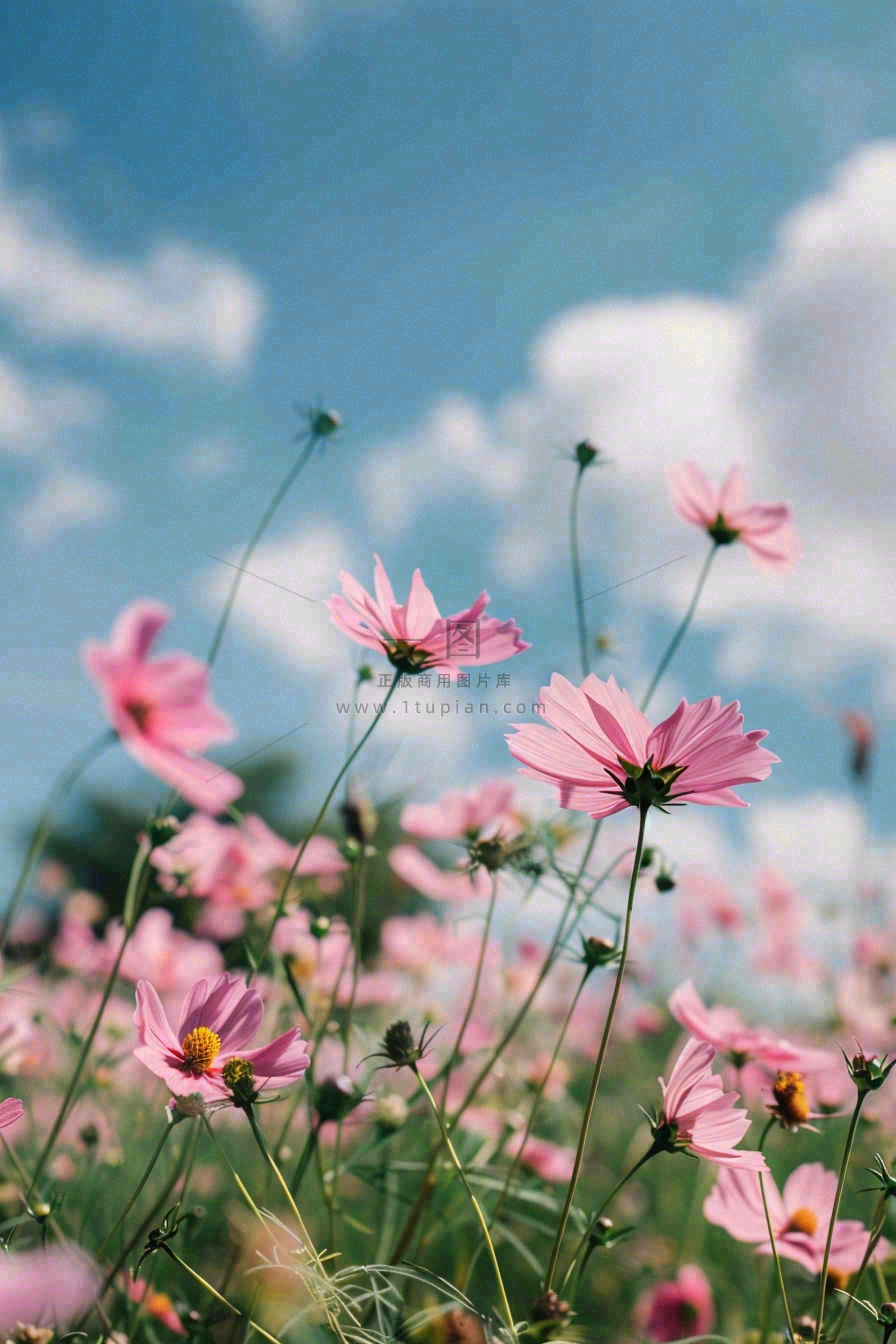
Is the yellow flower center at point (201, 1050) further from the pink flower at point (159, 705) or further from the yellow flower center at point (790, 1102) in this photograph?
the yellow flower center at point (790, 1102)

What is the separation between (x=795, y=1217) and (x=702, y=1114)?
0.22m

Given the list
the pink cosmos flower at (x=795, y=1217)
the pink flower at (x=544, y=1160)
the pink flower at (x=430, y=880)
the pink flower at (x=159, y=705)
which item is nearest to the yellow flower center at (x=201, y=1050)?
the pink flower at (x=159, y=705)

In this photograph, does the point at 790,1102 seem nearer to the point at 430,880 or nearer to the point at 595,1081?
the point at 595,1081

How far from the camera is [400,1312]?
0.50 metres

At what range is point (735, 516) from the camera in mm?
786

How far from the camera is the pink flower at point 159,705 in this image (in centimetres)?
35

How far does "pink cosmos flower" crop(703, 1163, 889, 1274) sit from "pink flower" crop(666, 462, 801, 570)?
46cm

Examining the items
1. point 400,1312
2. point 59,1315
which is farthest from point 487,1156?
point 59,1315

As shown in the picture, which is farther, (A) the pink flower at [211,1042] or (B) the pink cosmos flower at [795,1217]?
(B) the pink cosmos flower at [795,1217]

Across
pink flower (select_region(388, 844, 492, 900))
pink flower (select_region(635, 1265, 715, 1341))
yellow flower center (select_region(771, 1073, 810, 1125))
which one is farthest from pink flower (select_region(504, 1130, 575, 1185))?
yellow flower center (select_region(771, 1073, 810, 1125))

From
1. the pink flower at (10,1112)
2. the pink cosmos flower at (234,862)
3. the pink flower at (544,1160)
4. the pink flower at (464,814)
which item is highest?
the pink flower at (464,814)

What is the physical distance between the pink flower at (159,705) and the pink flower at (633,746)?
0.13 meters

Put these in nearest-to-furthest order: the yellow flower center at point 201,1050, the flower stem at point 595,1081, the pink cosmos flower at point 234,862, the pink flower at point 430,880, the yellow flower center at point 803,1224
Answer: the flower stem at point 595,1081 → the yellow flower center at point 201,1050 → the yellow flower center at point 803,1224 → the pink cosmos flower at point 234,862 → the pink flower at point 430,880

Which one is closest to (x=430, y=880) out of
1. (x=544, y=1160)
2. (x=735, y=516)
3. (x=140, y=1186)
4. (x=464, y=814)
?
(x=464, y=814)
